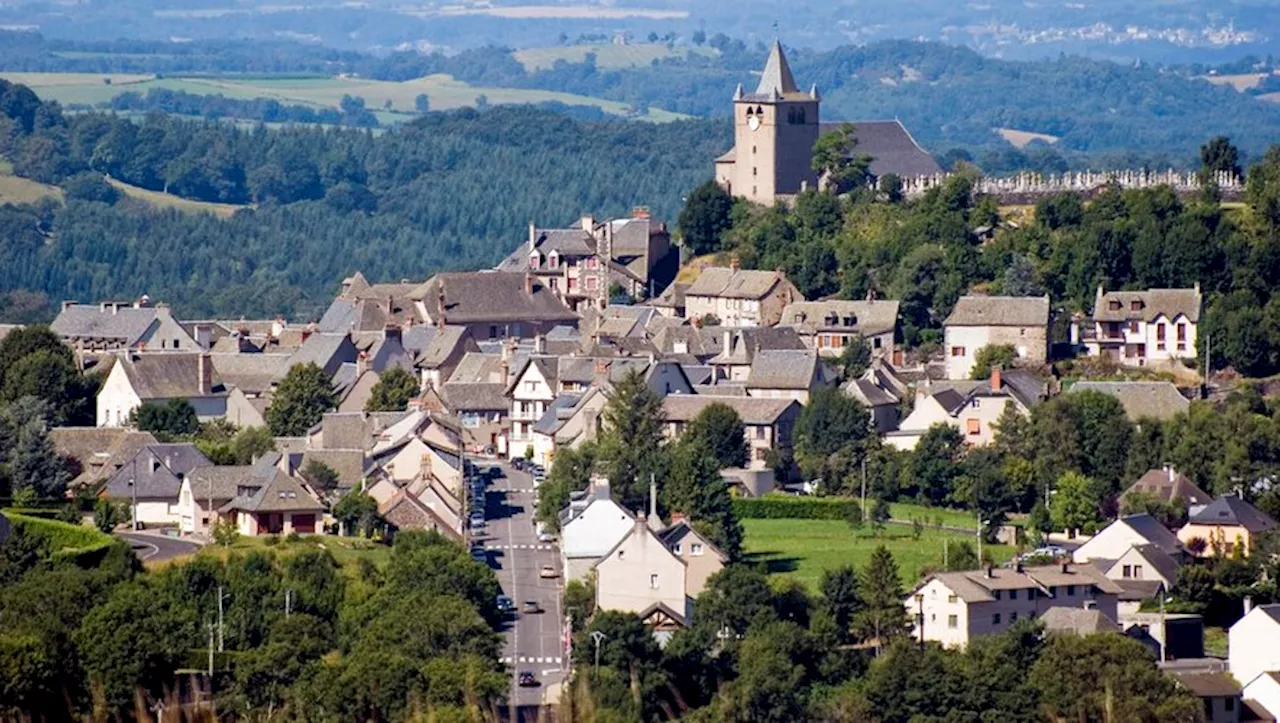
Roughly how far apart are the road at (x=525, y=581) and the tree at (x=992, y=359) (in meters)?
10.0

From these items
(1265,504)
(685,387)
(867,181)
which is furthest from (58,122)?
(1265,504)

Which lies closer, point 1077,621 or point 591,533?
point 1077,621

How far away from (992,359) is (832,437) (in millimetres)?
6255

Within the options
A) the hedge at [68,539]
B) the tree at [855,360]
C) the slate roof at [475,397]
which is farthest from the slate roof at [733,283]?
the hedge at [68,539]

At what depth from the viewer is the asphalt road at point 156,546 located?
54750 mm

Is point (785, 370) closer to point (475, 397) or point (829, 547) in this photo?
point (475, 397)

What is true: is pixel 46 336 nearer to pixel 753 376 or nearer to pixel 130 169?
pixel 753 376

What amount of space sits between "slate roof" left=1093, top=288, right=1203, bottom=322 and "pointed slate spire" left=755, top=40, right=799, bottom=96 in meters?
15.1

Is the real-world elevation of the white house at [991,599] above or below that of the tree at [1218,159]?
below

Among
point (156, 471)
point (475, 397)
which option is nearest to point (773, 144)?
point (475, 397)

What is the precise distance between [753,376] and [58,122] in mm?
99621

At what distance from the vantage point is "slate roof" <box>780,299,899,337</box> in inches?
2889

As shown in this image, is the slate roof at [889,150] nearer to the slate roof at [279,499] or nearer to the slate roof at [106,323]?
the slate roof at [106,323]

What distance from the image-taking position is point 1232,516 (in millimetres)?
58812
